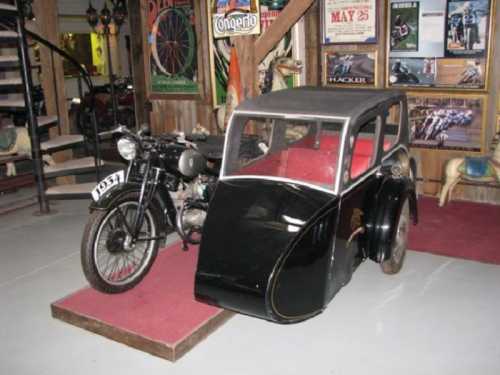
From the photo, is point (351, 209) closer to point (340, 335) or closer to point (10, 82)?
point (340, 335)

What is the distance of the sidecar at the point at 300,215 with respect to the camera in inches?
119

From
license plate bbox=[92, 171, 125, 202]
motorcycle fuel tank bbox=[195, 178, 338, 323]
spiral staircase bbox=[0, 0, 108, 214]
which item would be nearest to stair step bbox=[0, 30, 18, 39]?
spiral staircase bbox=[0, 0, 108, 214]

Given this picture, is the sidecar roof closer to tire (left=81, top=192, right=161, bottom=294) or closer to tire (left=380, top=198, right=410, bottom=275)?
tire (left=380, top=198, right=410, bottom=275)

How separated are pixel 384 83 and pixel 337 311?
3.07 meters

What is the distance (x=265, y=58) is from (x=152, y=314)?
3.86 meters

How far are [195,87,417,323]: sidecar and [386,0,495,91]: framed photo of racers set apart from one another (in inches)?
67.6

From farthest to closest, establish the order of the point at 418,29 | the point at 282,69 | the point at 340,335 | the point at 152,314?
the point at 282,69 < the point at 418,29 < the point at 152,314 < the point at 340,335

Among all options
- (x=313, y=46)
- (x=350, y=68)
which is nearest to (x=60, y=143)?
(x=313, y=46)

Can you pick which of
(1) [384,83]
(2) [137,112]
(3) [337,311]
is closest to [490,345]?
(3) [337,311]

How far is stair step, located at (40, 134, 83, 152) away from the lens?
19.7 ft

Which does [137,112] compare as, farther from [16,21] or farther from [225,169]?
[225,169]

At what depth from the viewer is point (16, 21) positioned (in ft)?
18.5

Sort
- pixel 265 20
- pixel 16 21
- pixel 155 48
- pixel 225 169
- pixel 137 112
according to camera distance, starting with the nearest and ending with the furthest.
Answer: pixel 225 169, pixel 16 21, pixel 265 20, pixel 155 48, pixel 137 112

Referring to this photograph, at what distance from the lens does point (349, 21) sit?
19.3ft
